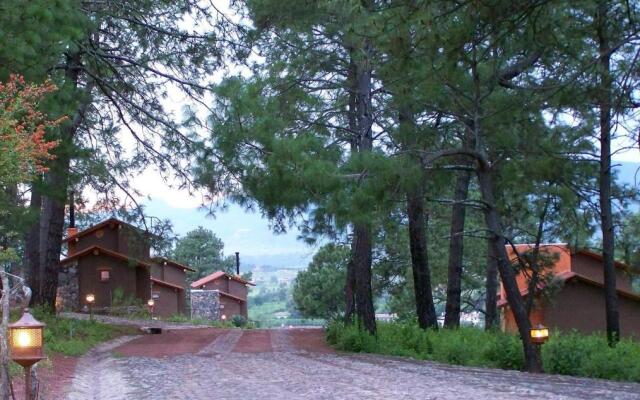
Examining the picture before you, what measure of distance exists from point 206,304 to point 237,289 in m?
7.20

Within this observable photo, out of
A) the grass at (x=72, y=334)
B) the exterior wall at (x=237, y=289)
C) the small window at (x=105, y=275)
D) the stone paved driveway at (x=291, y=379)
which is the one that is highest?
the small window at (x=105, y=275)

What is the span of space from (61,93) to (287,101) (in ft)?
16.1

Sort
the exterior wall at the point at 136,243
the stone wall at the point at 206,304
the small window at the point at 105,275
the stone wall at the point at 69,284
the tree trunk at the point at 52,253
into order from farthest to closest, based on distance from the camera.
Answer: the stone wall at the point at 206,304
the stone wall at the point at 69,284
the small window at the point at 105,275
the exterior wall at the point at 136,243
the tree trunk at the point at 52,253

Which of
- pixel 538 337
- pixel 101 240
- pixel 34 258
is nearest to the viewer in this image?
pixel 538 337

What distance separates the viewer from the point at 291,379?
10.3 meters

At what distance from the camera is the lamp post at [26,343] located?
274 inches

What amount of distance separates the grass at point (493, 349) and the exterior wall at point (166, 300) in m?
25.1

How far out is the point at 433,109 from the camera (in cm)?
1385

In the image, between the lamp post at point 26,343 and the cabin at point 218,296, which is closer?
the lamp post at point 26,343

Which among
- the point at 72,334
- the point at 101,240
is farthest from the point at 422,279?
the point at 101,240

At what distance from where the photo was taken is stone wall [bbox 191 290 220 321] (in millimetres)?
45500

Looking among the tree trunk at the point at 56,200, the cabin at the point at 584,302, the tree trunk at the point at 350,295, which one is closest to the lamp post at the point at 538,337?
the tree trunk at the point at 350,295

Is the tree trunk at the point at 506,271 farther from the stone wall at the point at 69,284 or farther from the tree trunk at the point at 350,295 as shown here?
the stone wall at the point at 69,284

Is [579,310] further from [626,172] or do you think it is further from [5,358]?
[5,358]
